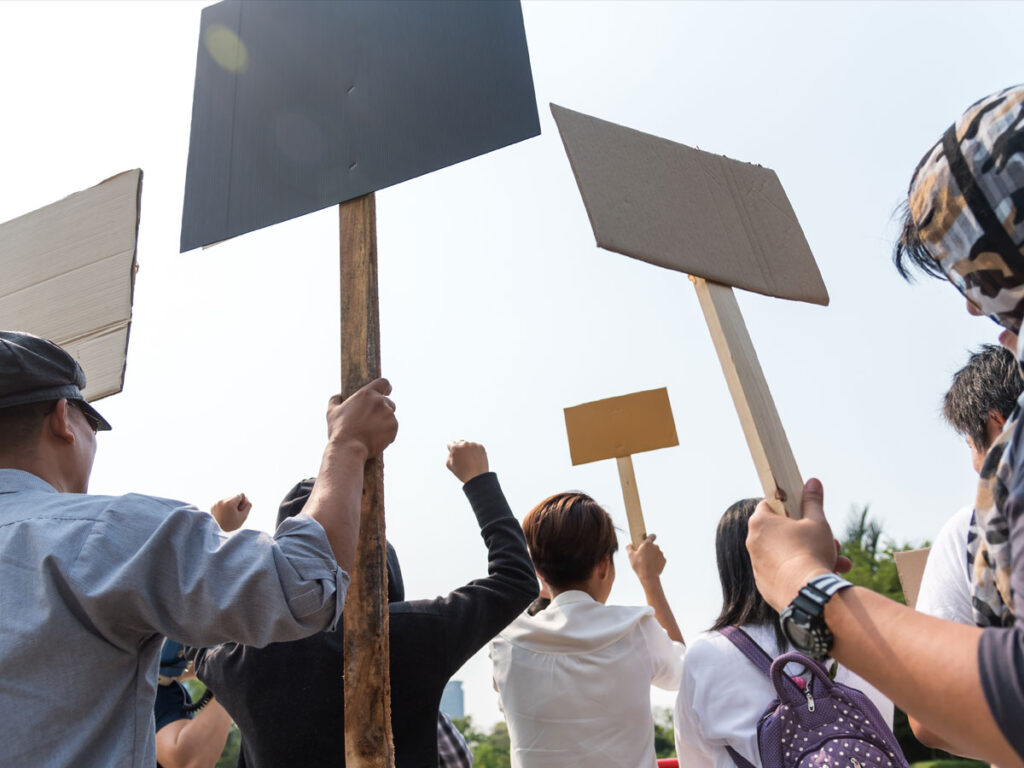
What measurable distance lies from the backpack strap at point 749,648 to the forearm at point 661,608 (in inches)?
31.8

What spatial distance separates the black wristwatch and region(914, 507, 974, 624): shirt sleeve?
3.62ft

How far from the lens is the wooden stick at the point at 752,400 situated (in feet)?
4.81

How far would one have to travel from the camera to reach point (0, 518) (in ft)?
4.55

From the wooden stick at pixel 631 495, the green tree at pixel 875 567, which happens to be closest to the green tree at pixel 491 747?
the green tree at pixel 875 567

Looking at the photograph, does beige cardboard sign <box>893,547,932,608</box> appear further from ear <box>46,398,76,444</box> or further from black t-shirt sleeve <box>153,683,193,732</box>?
ear <box>46,398,76,444</box>

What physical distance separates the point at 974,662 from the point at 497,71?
71.7 inches

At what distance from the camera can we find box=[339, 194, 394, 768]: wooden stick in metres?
1.63

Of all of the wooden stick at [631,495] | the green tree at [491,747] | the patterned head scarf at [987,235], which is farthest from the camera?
the green tree at [491,747]

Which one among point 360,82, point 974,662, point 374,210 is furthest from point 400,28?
point 974,662

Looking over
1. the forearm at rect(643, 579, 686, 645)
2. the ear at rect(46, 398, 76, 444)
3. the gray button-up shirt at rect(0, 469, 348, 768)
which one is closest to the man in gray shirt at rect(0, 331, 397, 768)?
the gray button-up shirt at rect(0, 469, 348, 768)

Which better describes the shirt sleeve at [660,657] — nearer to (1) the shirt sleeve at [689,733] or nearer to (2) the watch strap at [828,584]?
(1) the shirt sleeve at [689,733]

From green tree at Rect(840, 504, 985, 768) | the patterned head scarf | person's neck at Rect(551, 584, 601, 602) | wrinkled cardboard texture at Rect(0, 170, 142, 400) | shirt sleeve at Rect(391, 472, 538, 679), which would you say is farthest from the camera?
green tree at Rect(840, 504, 985, 768)

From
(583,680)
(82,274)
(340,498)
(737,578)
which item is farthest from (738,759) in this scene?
(82,274)

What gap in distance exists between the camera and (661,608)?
128 inches
